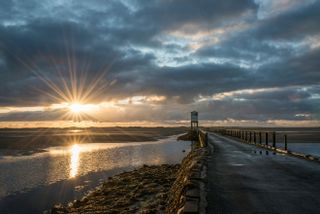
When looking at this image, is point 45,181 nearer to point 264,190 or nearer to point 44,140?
point 264,190

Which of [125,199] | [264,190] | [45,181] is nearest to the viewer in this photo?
[264,190]

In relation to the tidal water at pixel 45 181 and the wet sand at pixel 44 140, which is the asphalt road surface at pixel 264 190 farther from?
the wet sand at pixel 44 140

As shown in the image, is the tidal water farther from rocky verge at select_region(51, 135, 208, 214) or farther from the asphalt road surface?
the asphalt road surface

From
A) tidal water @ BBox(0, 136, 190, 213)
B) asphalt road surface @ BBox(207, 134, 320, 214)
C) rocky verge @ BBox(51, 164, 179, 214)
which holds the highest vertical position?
asphalt road surface @ BBox(207, 134, 320, 214)

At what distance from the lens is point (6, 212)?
15031 millimetres

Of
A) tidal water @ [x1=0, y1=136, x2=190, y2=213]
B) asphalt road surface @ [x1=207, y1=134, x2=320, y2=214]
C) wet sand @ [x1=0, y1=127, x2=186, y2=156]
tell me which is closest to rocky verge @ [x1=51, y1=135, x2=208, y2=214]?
asphalt road surface @ [x1=207, y1=134, x2=320, y2=214]

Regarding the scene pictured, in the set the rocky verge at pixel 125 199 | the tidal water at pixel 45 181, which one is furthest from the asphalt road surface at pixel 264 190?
the tidal water at pixel 45 181

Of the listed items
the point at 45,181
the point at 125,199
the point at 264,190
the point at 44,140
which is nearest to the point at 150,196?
the point at 125,199

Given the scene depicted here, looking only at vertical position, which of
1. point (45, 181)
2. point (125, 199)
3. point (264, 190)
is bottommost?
point (45, 181)

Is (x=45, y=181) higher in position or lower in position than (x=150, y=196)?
lower

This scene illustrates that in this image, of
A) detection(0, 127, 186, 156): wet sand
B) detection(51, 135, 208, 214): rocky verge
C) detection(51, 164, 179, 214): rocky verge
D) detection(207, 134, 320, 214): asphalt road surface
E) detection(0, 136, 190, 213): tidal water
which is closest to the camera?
detection(207, 134, 320, 214): asphalt road surface

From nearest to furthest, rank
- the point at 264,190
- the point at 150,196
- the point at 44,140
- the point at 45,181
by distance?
1. the point at 264,190
2. the point at 150,196
3. the point at 45,181
4. the point at 44,140

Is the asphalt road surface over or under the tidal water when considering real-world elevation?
over

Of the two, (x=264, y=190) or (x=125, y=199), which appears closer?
(x=264, y=190)
